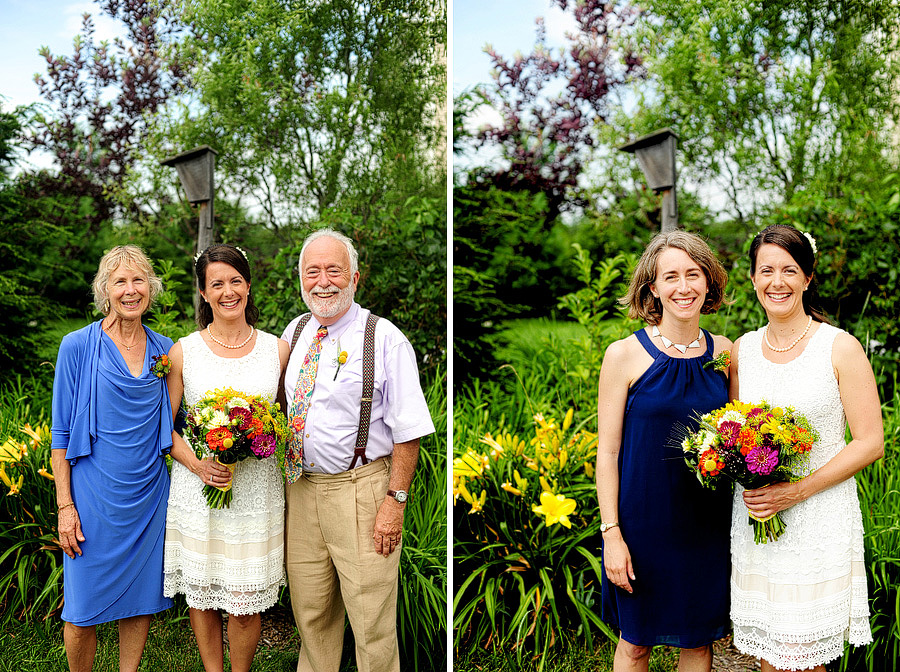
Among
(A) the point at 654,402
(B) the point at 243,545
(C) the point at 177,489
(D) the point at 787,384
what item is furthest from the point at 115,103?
(D) the point at 787,384

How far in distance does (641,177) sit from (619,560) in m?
3.53

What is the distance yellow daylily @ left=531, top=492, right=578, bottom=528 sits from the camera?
3092 millimetres

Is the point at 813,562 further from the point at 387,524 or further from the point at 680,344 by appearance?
the point at 387,524

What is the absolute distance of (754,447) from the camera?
2084mm

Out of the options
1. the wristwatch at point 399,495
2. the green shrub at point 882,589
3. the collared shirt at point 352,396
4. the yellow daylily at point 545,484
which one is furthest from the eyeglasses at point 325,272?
the green shrub at point 882,589

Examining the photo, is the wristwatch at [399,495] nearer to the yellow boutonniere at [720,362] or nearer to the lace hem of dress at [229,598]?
the lace hem of dress at [229,598]

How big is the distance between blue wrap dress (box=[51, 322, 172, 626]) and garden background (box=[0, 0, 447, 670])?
186cm

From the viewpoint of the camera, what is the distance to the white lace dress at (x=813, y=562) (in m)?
2.25

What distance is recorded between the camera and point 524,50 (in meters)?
5.12

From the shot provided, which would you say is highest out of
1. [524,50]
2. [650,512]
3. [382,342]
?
[524,50]

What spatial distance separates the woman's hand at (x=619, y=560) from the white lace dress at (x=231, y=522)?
52.4 inches

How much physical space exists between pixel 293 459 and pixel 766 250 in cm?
193

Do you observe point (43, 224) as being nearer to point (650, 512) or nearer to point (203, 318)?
point (203, 318)

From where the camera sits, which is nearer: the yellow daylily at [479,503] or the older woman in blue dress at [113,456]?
the older woman in blue dress at [113,456]
